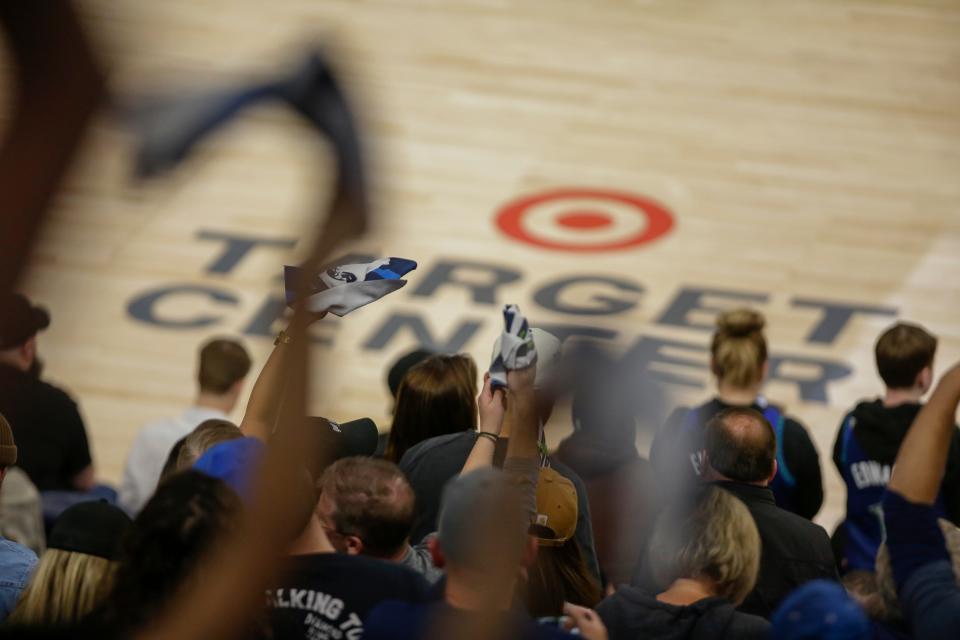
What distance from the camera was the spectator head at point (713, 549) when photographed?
2303 millimetres

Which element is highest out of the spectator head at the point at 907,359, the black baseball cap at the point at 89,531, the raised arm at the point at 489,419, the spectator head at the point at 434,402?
the spectator head at the point at 907,359

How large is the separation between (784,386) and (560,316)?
1141 millimetres

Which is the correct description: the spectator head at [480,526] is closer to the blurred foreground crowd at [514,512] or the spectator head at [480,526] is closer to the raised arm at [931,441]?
the blurred foreground crowd at [514,512]

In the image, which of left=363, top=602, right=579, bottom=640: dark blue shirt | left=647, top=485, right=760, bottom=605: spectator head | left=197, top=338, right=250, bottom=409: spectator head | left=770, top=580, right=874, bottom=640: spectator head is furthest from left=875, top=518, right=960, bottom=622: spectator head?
left=197, top=338, right=250, bottom=409: spectator head

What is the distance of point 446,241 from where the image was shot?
7383mm

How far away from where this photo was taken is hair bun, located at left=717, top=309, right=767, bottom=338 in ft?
12.5

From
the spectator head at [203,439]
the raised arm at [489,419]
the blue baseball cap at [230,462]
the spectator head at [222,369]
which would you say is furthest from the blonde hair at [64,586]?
the spectator head at [222,369]

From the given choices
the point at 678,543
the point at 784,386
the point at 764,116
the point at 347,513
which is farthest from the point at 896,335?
→ the point at 764,116

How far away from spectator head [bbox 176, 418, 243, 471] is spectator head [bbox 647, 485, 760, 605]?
0.86 m

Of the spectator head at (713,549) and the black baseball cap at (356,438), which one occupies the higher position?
the black baseball cap at (356,438)

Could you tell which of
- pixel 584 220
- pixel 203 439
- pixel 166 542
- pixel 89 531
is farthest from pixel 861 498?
pixel 584 220

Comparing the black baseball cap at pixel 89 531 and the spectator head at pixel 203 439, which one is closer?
the black baseball cap at pixel 89 531

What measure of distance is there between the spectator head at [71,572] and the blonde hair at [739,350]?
2.00 meters

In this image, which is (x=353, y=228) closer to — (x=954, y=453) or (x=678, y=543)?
(x=678, y=543)
